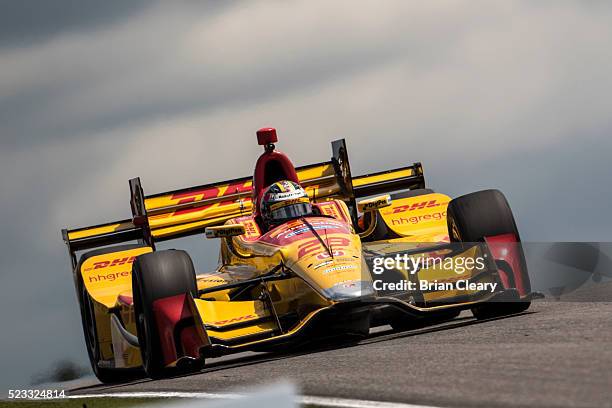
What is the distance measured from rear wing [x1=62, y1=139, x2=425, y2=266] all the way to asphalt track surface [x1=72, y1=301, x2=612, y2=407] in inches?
136

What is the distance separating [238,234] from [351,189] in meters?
3.15

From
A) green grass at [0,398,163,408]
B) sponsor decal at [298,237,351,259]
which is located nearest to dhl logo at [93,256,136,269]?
green grass at [0,398,163,408]

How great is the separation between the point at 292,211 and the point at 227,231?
3.13 feet

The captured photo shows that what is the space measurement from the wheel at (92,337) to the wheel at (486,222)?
4.54 m

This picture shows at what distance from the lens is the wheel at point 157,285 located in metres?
11.2

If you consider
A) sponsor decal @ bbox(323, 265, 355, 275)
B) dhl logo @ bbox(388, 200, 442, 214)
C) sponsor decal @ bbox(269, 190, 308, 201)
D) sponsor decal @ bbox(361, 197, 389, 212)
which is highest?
sponsor decal @ bbox(269, 190, 308, 201)

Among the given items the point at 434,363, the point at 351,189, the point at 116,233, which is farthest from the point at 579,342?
the point at 116,233

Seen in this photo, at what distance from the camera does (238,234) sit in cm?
1230

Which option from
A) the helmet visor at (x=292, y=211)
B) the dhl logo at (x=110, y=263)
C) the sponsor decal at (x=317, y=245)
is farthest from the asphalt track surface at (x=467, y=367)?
the dhl logo at (x=110, y=263)

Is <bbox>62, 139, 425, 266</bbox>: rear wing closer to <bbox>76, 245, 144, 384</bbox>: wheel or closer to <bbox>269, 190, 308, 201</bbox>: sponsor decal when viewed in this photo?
<bbox>76, 245, 144, 384</bbox>: wheel

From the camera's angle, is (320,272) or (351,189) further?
(351,189)

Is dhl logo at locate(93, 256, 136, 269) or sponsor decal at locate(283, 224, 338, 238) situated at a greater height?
sponsor decal at locate(283, 224, 338, 238)

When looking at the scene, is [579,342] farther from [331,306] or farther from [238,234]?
[238,234]

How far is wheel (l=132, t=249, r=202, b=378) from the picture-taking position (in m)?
11.2
